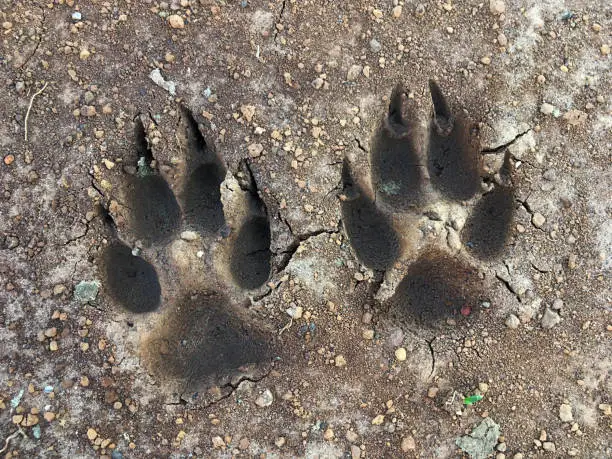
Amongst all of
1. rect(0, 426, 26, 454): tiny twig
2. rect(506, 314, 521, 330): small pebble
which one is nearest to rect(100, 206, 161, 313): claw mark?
rect(0, 426, 26, 454): tiny twig

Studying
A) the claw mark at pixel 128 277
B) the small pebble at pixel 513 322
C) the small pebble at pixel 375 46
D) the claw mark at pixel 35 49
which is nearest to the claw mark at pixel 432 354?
the small pebble at pixel 513 322

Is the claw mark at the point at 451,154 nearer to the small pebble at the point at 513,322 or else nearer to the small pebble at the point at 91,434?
the small pebble at the point at 513,322

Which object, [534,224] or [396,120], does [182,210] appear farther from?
[534,224]

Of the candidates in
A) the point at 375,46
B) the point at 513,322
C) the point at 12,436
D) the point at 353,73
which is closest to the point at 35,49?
the point at 353,73

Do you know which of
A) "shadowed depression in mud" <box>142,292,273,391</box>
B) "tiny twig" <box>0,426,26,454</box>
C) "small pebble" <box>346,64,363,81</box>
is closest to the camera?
"tiny twig" <box>0,426,26,454</box>

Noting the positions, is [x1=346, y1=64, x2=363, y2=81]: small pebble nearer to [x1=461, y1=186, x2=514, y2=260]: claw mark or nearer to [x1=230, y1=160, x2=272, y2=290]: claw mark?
[x1=230, y1=160, x2=272, y2=290]: claw mark

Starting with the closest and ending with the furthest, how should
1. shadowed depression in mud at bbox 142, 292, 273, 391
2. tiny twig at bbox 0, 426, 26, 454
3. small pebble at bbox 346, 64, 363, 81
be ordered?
tiny twig at bbox 0, 426, 26, 454
shadowed depression in mud at bbox 142, 292, 273, 391
small pebble at bbox 346, 64, 363, 81

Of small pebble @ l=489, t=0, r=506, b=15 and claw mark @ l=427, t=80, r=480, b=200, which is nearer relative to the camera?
claw mark @ l=427, t=80, r=480, b=200
